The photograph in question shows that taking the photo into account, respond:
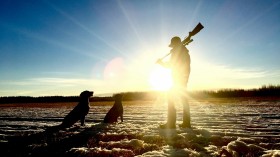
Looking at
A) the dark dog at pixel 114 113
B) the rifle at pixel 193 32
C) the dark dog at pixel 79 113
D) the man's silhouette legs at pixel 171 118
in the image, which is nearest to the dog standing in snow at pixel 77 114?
the dark dog at pixel 79 113

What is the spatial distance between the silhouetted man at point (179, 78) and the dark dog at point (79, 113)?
316 cm

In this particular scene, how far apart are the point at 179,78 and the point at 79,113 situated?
12.5 ft

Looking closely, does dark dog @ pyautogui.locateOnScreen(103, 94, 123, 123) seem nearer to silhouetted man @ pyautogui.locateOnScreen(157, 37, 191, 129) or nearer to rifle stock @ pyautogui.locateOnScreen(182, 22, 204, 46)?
silhouetted man @ pyautogui.locateOnScreen(157, 37, 191, 129)

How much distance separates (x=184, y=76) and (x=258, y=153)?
3.82 metres

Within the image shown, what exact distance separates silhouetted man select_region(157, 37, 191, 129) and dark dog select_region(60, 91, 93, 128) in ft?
10.4

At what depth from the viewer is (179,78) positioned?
7.80m

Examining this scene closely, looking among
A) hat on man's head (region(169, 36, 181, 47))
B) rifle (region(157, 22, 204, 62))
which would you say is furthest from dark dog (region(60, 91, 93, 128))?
rifle (region(157, 22, 204, 62))

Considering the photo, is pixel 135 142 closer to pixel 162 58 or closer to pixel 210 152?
pixel 210 152

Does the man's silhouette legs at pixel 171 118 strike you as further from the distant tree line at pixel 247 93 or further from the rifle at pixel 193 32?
the distant tree line at pixel 247 93

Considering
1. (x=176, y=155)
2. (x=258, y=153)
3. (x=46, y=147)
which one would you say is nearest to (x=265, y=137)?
(x=258, y=153)

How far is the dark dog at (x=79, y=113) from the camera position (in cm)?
880

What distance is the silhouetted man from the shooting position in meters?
7.70

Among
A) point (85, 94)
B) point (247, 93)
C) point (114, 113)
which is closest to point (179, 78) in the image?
point (114, 113)

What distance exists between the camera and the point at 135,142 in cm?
521
